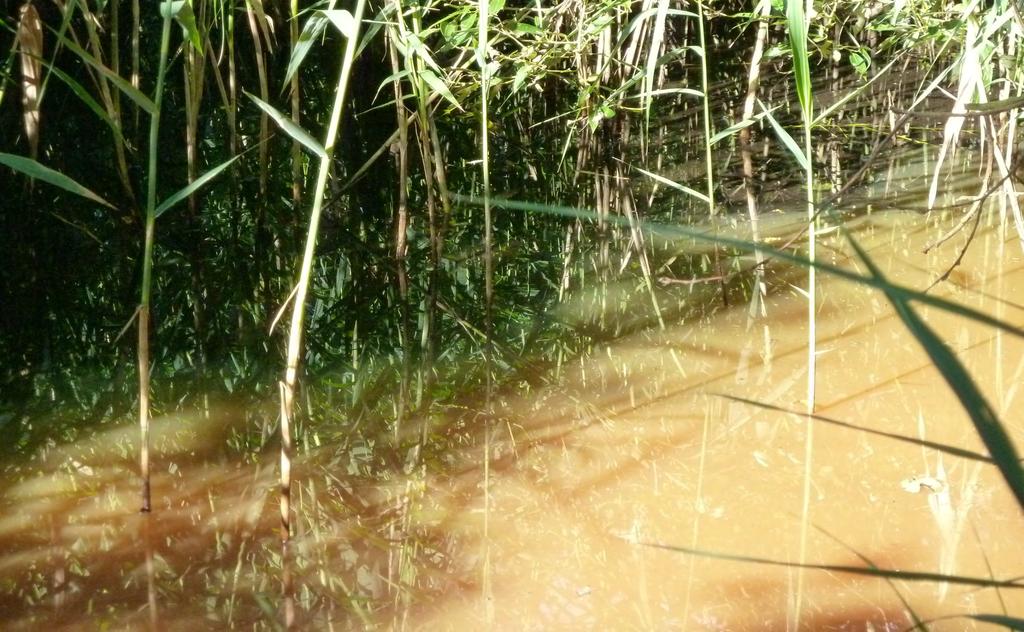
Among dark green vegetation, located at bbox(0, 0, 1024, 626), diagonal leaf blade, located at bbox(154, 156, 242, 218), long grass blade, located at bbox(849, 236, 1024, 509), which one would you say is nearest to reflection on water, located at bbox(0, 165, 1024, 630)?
dark green vegetation, located at bbox(0, 0, 1024, 626)

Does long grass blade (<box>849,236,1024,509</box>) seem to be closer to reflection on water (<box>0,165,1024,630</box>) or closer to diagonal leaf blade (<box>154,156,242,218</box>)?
reflection on water (<box>0,165,1024,630</box>)

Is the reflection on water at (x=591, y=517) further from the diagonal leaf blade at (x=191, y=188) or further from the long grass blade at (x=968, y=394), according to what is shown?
the long grass blade at (x=968, y=394)

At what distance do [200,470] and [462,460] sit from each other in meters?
0.39

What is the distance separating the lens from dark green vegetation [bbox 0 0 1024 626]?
1579 mm

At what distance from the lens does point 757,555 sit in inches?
47.9

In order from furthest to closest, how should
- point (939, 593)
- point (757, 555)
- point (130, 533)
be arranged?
point (130, 533) < point (757, 555) < point (939, 593)

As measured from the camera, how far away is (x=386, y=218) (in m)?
2.76

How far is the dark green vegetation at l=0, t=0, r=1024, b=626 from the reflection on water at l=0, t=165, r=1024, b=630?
0.09m

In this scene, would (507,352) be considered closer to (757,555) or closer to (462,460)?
(462,460)

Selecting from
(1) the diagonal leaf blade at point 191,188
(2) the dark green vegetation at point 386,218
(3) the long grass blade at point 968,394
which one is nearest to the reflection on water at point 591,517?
(2) the dark green vegetation at point 386,218

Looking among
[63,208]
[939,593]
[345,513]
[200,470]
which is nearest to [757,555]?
[939,593]

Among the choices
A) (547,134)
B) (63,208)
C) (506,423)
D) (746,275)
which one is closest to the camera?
(506,423)

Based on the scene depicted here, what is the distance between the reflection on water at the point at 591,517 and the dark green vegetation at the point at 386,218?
0.31 ft

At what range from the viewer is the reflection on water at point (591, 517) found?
45.1 inches
